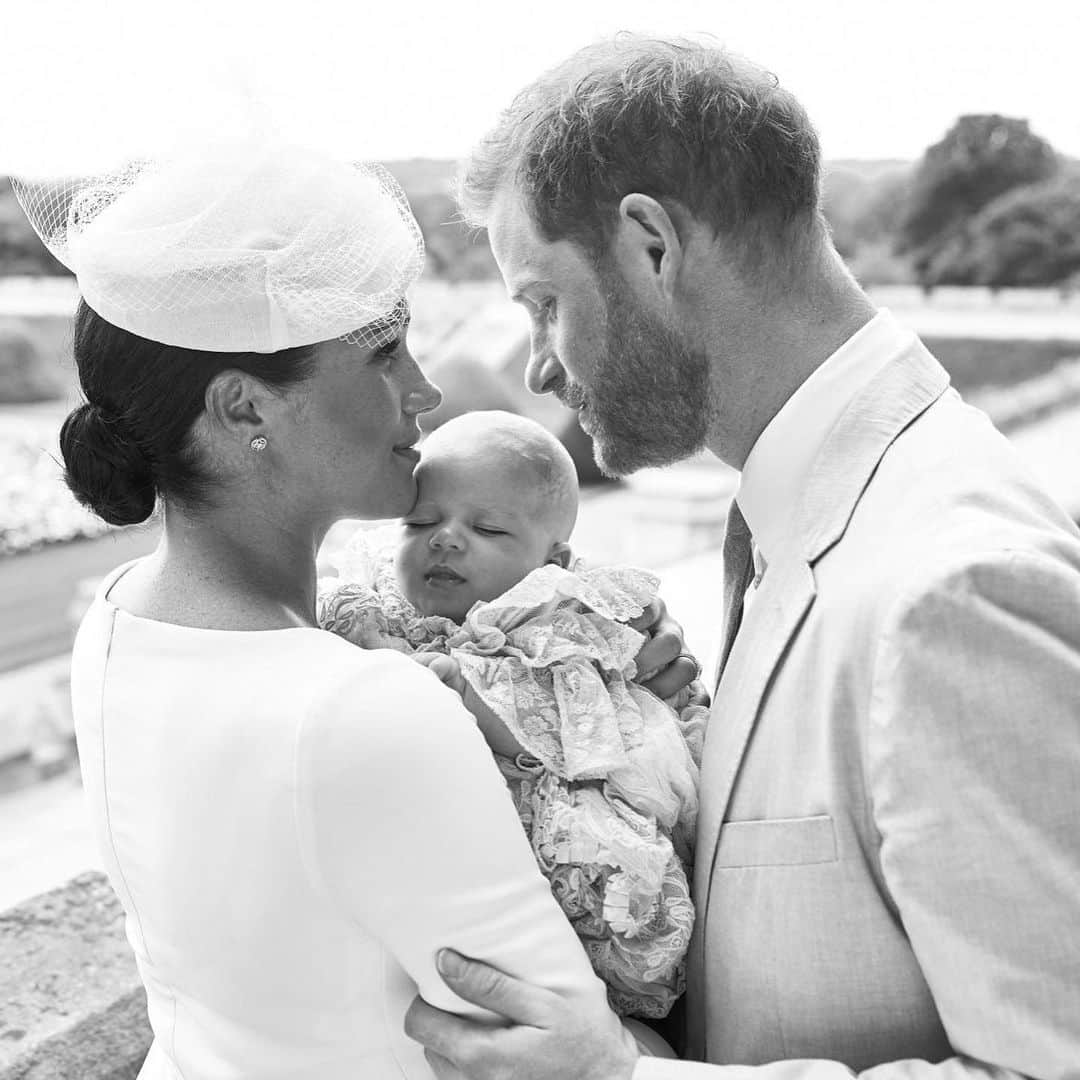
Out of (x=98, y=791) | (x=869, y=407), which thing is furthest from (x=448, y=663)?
(x=869, y=407)

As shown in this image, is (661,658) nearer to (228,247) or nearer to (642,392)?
(642,392)

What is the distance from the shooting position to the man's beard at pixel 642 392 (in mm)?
1495

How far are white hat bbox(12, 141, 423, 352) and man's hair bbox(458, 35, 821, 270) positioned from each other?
10.6 inches

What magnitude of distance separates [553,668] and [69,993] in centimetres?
97

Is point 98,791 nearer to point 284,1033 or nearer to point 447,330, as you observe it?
point 284,1033

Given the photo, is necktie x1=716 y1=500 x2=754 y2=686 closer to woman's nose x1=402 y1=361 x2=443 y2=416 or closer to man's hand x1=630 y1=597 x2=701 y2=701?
man's hand x1=630 y1=597 x2=701 y2=701

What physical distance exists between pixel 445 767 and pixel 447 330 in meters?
14.8

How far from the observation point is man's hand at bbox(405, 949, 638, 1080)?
1154mm

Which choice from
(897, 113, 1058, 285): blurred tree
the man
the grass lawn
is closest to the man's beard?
the man

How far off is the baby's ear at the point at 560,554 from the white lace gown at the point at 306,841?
51 cm

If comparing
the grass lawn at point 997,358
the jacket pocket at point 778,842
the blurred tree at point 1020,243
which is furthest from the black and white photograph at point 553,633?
the blurred tree at point 1020,243

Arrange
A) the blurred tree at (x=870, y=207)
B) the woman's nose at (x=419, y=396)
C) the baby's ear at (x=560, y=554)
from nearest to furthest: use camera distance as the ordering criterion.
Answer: the woman's nose at (x=419, y=396), the baby's ear at (x=560, y=554), the blurred tree at (x=870, y=207)

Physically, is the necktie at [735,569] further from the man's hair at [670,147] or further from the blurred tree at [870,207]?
the blurred tree at [870,207]

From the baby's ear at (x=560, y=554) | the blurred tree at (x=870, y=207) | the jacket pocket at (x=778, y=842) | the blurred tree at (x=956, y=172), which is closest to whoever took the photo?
the jacket pocket at (x=778, y=842)
